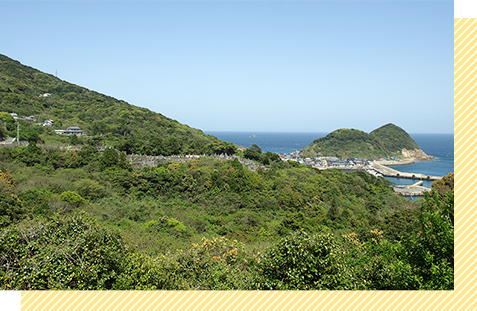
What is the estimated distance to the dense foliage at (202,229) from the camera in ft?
14.4

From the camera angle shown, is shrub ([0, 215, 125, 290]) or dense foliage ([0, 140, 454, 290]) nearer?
shrub ([0, 215, 125, 290])

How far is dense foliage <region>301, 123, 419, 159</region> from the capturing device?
6588 centimetres

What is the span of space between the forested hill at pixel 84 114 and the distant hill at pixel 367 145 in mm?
39200

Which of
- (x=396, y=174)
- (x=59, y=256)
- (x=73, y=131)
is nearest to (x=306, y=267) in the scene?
(x=59, y=256)

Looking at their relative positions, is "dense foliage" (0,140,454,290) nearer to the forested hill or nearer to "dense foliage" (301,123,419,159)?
the forested hill

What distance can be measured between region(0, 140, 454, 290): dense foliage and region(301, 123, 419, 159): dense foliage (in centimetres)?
4119

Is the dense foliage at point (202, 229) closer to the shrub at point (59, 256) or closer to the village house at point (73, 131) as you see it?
the shrub at point (59, 256)

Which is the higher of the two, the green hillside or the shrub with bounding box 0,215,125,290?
the green hillside

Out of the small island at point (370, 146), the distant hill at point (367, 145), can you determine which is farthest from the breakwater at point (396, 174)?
the distant hill at point (367, 145)

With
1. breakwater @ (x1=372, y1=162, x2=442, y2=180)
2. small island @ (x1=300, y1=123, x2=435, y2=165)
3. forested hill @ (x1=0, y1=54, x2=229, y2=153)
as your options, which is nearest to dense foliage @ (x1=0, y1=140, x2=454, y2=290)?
forested hill @ (x1=0, y1=54, x2=229, y2=153)

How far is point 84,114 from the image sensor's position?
3988 centimetres

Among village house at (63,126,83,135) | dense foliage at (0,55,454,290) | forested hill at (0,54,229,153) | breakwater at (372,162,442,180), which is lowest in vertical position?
breakwater at (372,162,442,180)

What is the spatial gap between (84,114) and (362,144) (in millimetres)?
62401

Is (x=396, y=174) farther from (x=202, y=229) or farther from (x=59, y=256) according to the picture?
(x=59, y=256)
